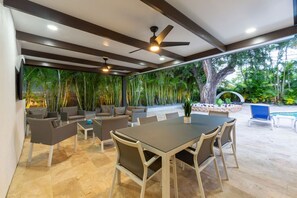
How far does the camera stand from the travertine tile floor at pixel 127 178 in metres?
1.83

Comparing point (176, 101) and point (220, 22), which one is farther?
point (176, 101)

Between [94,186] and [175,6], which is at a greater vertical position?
[175,6]

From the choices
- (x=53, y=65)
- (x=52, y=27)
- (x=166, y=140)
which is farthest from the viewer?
(x=53, y=65)

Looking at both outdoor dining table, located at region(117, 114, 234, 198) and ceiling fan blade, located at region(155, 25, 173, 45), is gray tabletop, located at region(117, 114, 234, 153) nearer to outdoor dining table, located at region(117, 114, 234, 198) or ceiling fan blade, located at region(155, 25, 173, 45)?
outdoor dining table, located at region(117, 114, 234, 198)

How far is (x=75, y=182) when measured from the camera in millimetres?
2047

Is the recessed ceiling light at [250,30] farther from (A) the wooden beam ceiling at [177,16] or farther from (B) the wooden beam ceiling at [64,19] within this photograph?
(B) the wooden beam ceiling at [64,19]

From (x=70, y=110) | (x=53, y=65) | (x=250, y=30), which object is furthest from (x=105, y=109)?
(x=250, y=30)

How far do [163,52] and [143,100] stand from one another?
188 inches

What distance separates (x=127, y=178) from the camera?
7.07ft

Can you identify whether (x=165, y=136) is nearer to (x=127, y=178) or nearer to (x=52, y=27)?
(x=127, y=178)

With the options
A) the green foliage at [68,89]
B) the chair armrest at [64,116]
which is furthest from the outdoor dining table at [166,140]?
the green foliage at [68,89]

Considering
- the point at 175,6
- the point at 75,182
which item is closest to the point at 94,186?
the point at 75,182

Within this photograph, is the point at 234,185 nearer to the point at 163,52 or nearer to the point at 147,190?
the point at 147,190

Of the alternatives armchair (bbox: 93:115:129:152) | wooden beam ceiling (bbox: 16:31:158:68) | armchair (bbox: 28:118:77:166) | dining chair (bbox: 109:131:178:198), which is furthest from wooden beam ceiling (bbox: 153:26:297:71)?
armchair (bbox: 28:118:77:166)
